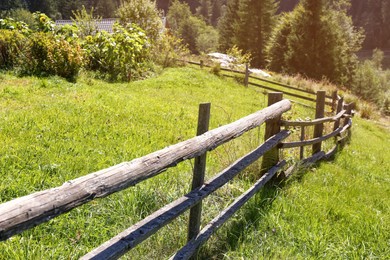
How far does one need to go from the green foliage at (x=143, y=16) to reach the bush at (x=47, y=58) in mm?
9820

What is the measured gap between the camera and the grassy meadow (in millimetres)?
3223

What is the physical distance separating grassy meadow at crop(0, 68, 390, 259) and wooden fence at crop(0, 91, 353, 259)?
11.2 inches

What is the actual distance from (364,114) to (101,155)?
15.9 metres

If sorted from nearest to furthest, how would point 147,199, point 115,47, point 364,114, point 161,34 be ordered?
point 147,199 → point 115,47 → point 364,114 → point 161,34

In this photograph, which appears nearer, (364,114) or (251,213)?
(251,213)

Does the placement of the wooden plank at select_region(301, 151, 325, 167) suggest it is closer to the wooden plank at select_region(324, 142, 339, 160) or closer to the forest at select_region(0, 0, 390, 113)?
the wooden plank at select_region(324, 142, 339, 160)

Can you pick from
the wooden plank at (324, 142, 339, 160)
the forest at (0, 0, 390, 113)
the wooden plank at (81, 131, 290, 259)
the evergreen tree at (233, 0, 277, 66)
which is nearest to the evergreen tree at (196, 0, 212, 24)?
the forest at (0, 0, 390, 113)

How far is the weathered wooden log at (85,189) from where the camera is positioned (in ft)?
4.76

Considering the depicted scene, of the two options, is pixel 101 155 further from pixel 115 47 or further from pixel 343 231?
pixel 115 47

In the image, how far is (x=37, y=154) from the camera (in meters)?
4.81

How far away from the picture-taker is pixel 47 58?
36.7 ft

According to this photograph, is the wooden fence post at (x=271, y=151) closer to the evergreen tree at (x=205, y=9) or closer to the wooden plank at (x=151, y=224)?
the wooden plank at (x=151, y=224)

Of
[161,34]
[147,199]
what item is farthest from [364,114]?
[147,199]

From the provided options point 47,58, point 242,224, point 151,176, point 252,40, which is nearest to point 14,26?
point 47,58
